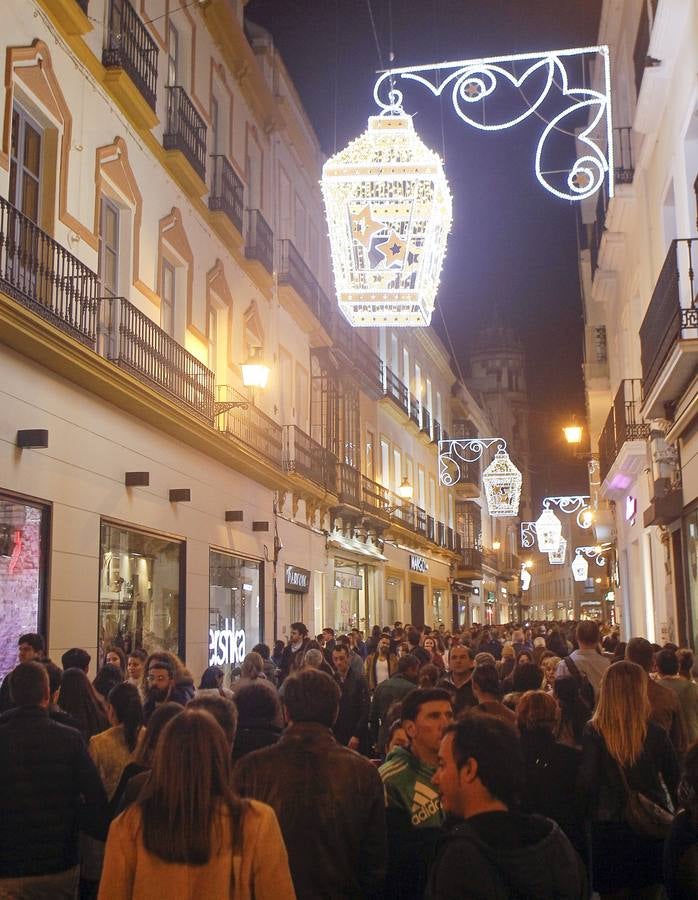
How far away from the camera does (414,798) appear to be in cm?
483

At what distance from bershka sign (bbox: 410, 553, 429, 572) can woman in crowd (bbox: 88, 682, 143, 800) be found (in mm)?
33192

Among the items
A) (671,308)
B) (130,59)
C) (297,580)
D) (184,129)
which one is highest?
(184,129)

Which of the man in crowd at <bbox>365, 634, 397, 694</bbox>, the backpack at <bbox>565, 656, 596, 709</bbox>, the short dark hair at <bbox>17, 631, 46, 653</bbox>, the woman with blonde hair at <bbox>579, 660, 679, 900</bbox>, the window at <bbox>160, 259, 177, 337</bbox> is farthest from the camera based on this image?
the window at <bbox>160, 259, 177, 337</bbox>

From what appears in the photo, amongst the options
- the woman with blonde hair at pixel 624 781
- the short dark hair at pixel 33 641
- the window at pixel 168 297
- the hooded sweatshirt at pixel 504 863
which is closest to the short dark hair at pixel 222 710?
the hooded sweatshirt at pixel 504 863

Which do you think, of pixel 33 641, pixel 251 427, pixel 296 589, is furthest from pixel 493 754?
pixel 296 589

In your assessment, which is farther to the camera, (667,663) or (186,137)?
(186,137)

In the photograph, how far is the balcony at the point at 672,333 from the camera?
1187 cm

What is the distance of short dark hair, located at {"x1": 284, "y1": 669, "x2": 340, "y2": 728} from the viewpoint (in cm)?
437

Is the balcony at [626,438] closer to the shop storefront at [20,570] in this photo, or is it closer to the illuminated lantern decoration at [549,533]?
the shop storefront at [20,570]

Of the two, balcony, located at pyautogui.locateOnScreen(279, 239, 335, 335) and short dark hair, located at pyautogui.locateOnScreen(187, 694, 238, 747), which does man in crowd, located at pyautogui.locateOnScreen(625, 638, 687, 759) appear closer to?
short dark hair, located at pyautogui.locateOnScreen(187, 694, 238, 747)

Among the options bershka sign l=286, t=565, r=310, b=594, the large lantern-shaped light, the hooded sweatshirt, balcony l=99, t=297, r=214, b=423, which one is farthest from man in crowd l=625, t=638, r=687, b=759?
bershka sign l=286, t=565, r=310, b=594

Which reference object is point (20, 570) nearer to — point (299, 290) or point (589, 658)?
point (589, 658)

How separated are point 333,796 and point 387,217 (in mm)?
7298

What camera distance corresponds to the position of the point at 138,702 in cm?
612
